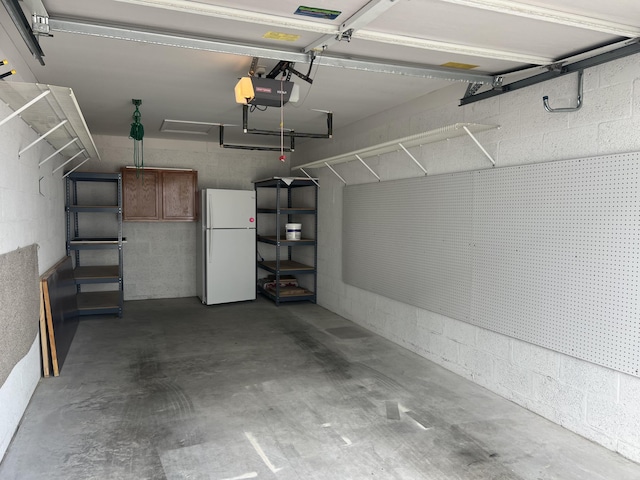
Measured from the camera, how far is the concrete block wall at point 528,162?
2.56m

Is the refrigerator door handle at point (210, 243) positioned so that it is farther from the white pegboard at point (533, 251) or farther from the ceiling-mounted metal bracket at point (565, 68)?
the ceiling-mounted metal bracket at point (565, 68)

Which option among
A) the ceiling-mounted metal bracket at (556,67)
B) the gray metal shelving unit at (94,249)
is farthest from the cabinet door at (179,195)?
the ceiling-mounted metal bracket at (556,67)

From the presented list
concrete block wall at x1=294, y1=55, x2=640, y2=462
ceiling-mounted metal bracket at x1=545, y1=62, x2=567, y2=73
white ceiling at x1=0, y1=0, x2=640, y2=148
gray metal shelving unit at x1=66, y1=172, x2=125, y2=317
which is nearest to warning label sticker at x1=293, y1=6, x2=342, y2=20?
white ceiling at x1=0, y1=0, x2=640, y2=148

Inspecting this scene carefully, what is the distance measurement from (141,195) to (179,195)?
0.54 m

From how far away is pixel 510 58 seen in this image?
2.71 m

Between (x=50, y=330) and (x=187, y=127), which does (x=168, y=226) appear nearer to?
(x=187, y=127)

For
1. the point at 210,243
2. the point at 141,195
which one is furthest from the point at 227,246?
the point at 141,195

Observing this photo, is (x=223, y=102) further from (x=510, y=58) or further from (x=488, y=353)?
(x=488, y=353)

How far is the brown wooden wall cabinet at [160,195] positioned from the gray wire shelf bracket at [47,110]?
7.99ft

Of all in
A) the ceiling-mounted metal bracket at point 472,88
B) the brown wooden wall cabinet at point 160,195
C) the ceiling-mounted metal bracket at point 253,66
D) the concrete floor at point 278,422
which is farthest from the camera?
the brown wooden wall cabinet at point 160,195

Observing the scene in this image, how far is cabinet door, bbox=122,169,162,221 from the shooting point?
21.4 feet

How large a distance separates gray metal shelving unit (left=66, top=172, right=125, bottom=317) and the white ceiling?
5.03ft

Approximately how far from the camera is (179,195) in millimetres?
6824

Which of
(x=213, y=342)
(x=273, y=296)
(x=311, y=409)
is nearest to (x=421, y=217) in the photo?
(x=311, y=409)
